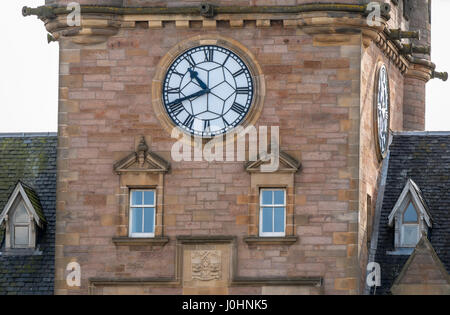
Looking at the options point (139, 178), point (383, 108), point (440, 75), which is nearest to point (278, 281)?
point (139, 178)

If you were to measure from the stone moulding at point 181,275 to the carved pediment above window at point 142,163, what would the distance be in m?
2.06

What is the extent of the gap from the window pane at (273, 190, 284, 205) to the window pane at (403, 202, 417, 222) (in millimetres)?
4358

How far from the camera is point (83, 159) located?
214ft

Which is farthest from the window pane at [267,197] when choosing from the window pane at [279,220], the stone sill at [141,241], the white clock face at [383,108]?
the white clock face at [383,108]

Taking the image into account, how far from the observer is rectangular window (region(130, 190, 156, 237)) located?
213 feet

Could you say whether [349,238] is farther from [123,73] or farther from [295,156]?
[123,73]

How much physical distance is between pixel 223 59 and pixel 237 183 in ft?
11.7

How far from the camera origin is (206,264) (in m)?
64.3

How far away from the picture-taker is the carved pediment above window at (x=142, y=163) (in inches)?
2549

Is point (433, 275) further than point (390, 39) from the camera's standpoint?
No

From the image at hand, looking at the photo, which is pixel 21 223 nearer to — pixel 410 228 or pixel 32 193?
pixel 32 193

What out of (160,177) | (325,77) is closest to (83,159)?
(160,177)

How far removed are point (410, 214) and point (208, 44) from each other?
785cm

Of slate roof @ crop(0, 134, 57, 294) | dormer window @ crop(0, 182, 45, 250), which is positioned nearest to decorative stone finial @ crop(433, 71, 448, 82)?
slate roof @ crop(0, 134, 57, 294)
